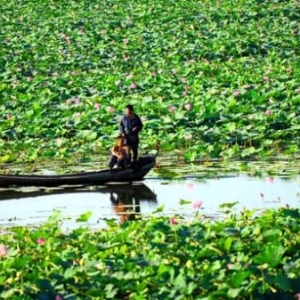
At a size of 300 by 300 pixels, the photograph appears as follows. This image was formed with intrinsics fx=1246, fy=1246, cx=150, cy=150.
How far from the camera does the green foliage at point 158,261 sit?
9898 millimetres

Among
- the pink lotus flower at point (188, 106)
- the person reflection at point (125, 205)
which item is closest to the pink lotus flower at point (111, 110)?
the pink lotus flower at point (188, 106)

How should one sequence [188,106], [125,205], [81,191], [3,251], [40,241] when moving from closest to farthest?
1. [3,251]
2. [40,241]
3. [125,205]
4. [81,191]
5. [188,106]

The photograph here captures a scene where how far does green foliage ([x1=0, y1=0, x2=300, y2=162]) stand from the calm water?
2110 millimetres

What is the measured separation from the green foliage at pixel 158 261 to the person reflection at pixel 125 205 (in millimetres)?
2083

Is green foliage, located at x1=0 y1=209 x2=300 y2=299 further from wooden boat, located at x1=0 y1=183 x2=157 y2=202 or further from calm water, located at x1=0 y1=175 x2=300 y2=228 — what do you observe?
wooden boat, located at x1=0 y1=183 x2=157 y2=202

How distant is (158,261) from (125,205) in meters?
5.26

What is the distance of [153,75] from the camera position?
1080 inches

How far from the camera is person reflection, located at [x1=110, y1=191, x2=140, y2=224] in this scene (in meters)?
14.9

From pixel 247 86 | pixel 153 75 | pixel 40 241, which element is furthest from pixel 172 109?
pixel 40 241

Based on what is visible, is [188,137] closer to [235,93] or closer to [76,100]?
[235,93]

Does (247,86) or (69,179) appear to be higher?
(247,86)

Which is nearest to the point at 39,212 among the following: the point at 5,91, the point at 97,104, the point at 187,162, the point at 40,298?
the point at 187,162

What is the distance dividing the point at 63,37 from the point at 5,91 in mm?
8011

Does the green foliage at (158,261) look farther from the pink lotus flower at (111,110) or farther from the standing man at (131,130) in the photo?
the pink lotus flower at (111,110)
